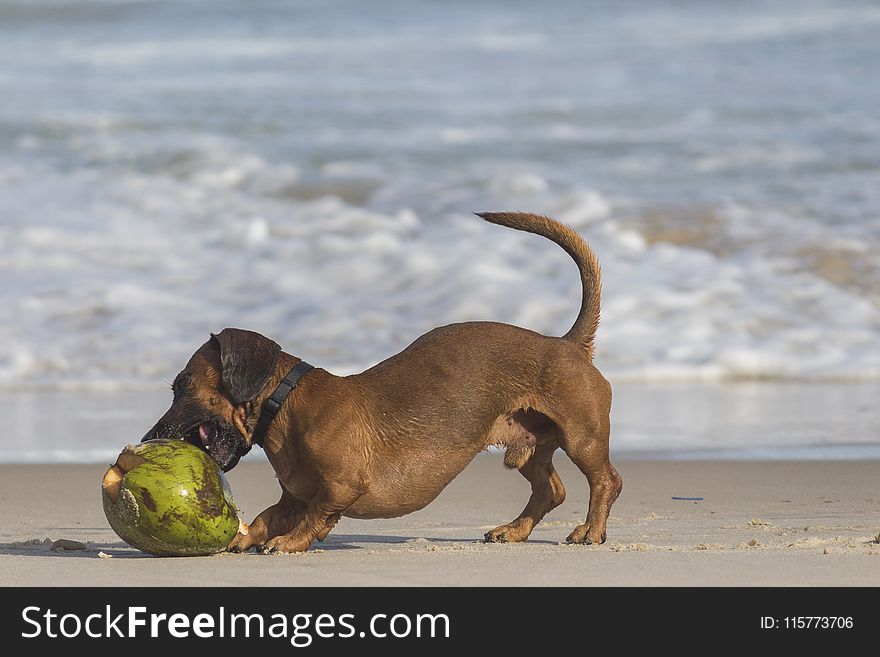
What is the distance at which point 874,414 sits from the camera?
899 centimetres

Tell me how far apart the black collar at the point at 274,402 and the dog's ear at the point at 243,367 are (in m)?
0.05

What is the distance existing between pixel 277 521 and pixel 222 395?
54 centimetres

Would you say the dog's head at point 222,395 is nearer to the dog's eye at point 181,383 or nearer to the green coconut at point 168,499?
the dog's eye at point 181,383

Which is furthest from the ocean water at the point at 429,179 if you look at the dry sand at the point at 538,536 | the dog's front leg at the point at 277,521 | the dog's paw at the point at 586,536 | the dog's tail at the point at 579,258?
the dog's front leg at the point at 277,521

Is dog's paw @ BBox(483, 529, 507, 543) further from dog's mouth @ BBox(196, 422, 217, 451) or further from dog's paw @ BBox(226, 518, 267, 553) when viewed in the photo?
dog's mouth @ BBox(196, 422, 217, 451)

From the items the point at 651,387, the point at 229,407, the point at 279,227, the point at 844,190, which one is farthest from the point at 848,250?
the point at 229,407

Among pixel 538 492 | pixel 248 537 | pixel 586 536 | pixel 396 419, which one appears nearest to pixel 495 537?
pixel 538 492

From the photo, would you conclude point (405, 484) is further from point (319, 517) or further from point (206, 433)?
point (206, 433)

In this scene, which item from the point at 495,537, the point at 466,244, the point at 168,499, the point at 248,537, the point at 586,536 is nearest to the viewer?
the point at 168,499

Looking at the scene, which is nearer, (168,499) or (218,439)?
(168,499)

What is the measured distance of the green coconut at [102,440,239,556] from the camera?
487cm

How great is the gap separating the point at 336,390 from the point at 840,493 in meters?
2.80

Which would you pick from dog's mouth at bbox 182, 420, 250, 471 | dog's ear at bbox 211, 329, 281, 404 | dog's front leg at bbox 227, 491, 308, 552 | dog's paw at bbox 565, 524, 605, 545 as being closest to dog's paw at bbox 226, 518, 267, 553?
dog's front leg at bbox 227, 491, 308, 552

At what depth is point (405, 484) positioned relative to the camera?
5.35 metres
